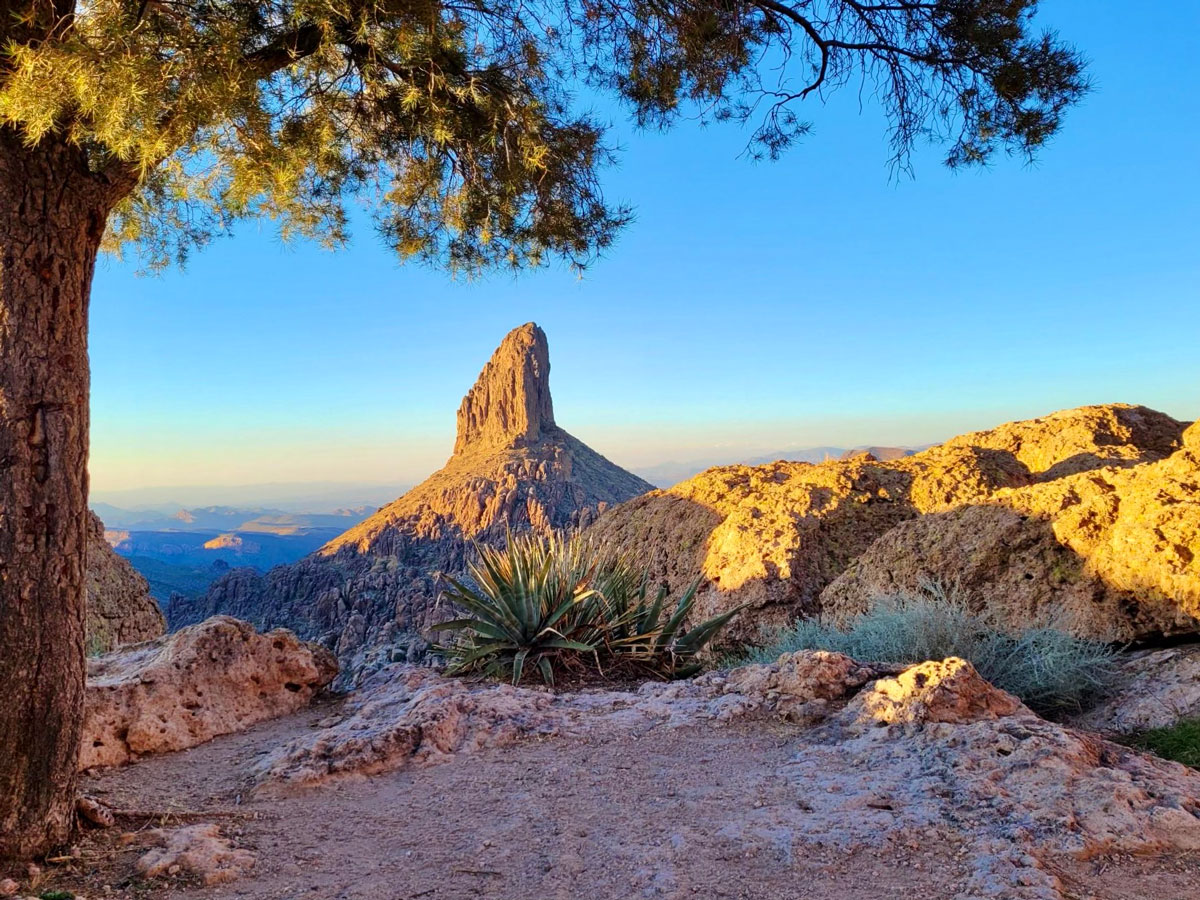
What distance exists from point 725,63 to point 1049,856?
18.5 feet

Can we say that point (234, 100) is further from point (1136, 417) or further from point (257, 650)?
point (1136, 417)

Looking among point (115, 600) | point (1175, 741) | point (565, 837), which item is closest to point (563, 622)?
point (565, 837)

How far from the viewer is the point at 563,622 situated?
6.71m

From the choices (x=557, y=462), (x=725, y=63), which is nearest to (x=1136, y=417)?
(x=725, y=63)

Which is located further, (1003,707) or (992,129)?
(992,129)

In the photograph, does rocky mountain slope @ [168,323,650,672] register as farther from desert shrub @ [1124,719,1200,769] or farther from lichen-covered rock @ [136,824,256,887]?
desert shrub @ [1124,719,1200,769]

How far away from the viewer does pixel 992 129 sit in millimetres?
6285

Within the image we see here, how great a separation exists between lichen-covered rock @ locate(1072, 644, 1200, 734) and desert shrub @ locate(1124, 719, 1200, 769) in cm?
9

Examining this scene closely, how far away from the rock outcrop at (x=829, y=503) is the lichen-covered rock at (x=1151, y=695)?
175 cm

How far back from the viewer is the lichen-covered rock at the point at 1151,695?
466 centimetres

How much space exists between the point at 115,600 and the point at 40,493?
8984 millimetres

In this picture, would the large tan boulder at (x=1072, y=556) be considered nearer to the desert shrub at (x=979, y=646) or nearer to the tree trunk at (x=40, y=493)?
the desert shrub at (x=979, y=646)

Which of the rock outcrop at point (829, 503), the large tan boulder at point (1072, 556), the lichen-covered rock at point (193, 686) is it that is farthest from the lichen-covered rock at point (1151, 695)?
Result: the lichen-covered rock at point (193, 686)

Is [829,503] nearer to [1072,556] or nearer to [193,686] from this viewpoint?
[1072,556]
